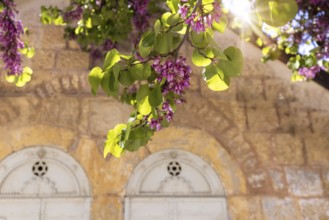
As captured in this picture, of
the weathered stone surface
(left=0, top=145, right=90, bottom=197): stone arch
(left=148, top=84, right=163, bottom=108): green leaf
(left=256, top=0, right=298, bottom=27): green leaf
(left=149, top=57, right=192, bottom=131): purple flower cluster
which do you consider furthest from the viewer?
the weathered stone surface

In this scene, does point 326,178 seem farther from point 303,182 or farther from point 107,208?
point 107,208

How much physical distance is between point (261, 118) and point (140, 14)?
48.8 inches

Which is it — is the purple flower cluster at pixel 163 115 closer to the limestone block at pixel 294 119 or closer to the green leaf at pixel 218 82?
the green leaf at pixel 218 82

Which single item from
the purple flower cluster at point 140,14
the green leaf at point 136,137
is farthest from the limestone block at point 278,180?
the green leaf at point 136,137

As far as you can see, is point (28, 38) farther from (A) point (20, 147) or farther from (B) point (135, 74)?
(B) point (135, 74)

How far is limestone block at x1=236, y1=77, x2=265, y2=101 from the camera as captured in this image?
321 cm

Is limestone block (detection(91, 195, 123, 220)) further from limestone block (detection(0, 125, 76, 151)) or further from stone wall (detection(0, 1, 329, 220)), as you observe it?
limestone block (detection(0, 125, 76, 151))

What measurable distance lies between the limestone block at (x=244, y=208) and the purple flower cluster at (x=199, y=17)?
1882mm

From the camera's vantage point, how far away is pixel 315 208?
2.81 metres

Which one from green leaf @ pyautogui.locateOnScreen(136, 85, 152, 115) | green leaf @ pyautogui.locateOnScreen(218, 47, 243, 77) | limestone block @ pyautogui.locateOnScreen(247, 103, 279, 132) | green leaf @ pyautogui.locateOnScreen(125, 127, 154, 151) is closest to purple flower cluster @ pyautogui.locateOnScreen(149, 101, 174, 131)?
green leaf @ pyautogui.locateOnScreen(125, 127, 154, 151)

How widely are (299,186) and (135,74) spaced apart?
205 centimetres

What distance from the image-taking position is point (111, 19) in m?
2.91

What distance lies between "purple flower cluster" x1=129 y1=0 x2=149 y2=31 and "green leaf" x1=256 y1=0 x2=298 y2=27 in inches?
76.7

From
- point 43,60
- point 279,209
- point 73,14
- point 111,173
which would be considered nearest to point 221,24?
point 111,173
